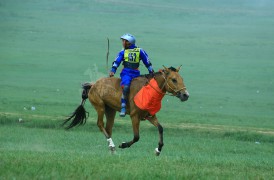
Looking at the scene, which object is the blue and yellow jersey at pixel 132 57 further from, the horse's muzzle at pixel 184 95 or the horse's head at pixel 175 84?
the horse's muzzle at pixel 184 95

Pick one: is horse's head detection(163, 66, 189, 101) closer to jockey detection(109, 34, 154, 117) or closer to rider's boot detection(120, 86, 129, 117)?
jockey detection(109, 34, 154, 117)

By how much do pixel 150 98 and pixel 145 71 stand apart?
22.2 metres

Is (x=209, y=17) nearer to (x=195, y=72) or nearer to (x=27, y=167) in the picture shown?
(x=195, y=72)

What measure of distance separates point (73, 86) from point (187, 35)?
16.0 meters

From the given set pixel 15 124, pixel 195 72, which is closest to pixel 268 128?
pixel 15 124

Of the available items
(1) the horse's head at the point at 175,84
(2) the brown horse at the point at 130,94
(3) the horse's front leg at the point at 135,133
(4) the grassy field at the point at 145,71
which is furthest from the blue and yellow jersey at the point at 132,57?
(4) the grassy field at the point at 145,71

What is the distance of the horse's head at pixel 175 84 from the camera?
Result: 11258mm

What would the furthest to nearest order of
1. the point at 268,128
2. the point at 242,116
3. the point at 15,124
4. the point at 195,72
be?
the point at 195,72 < the point at 242,116 < the point at 268,128 < the point at 15,124

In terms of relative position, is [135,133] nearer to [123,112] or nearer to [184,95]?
[123,112]

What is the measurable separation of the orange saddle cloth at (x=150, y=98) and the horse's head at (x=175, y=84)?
16 cm

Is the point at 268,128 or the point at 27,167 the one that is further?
the point at 268,128

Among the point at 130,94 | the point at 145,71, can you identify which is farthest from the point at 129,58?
the point at 145,71

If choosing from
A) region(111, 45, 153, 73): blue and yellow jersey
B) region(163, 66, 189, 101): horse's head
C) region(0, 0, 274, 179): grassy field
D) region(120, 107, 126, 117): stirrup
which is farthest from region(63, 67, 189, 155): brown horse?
region(0, 0, 274, 179): grassy field

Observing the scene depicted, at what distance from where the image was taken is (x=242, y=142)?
1662 cm
